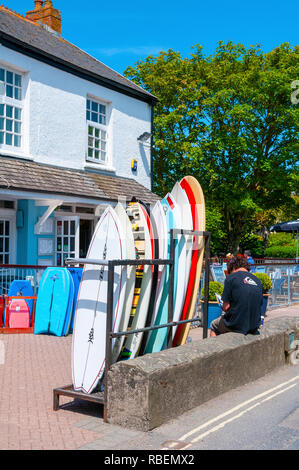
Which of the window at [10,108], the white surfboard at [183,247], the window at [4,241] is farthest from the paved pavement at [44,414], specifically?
the window at [10,108]

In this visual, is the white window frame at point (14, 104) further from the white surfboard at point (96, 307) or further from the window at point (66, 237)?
the white surfboard at point (96, 307)

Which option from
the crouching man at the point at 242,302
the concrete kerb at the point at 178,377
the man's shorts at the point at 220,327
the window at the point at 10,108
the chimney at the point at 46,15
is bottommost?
the concrete kerb at the point at 178,377

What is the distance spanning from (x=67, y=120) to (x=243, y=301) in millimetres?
9128

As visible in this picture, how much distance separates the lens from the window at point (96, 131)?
15.3m

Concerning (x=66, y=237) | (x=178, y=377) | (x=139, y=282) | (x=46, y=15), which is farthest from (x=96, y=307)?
(x=46, y=15)

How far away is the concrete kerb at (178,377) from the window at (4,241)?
25.2ft

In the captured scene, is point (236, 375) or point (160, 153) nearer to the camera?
point (236, 375)

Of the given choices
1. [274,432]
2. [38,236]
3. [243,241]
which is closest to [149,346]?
[274,432]

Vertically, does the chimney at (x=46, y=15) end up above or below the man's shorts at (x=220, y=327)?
above

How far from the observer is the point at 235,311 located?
6.89 metres

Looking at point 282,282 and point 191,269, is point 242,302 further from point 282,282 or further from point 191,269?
point 282,282

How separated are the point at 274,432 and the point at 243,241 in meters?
26.6
